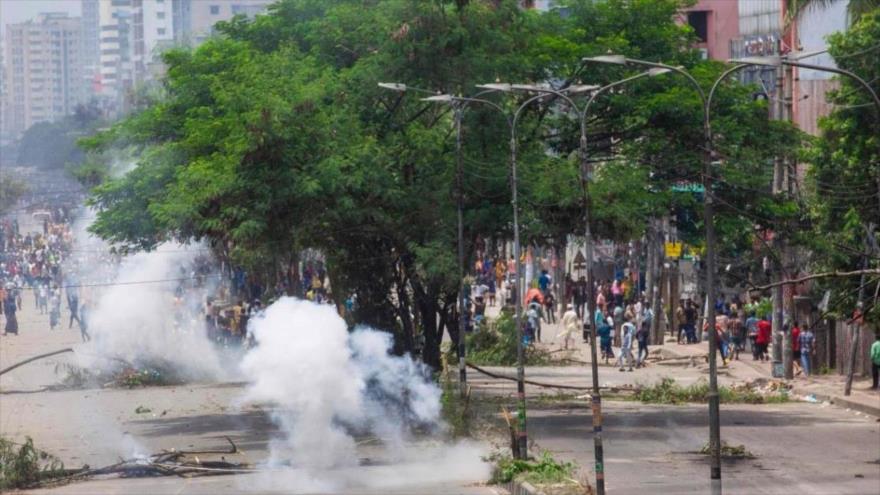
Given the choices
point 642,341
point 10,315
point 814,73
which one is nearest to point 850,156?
point 642,341

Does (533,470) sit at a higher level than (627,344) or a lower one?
lower

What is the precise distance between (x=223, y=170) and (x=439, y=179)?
5714mm

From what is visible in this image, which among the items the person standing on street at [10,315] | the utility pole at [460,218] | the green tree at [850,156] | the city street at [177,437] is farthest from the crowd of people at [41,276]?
the green tree at [850,156]

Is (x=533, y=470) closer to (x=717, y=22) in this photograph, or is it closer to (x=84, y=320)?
(x=84, y=320)

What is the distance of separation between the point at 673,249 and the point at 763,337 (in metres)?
7.71

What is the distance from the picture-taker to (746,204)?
43312 mm

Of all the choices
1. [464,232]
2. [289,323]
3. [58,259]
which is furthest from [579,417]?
[58,259]

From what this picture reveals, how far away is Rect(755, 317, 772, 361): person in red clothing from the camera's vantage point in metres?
51.2

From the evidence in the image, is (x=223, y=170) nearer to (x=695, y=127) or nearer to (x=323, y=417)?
(x=323, y=417)

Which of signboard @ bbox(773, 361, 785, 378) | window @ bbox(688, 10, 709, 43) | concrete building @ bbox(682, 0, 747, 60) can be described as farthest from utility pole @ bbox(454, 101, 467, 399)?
window @ bbox(688, 10, 709, 43)

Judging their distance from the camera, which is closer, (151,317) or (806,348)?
(806,348)

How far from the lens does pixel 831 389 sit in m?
44.2

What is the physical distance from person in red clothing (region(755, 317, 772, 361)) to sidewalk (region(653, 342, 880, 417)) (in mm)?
418

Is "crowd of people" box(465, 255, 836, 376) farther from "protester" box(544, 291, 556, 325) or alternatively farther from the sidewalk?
the sidewalk
